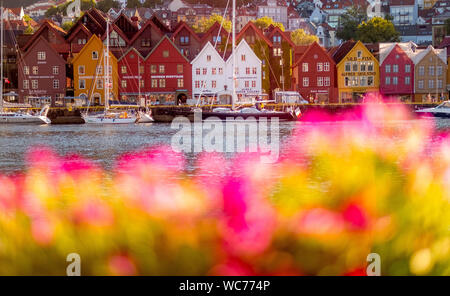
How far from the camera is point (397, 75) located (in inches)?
4368

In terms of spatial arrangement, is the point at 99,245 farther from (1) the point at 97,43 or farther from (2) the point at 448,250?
(1) the point at 97,43

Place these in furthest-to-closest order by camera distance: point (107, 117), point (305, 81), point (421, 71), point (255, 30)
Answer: point (421, 71)
point (305, 81)
point (255, 30)
point (107, 117)

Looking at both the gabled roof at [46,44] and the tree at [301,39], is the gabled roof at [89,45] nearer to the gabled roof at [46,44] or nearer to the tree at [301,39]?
the gabled roof at [46,44]

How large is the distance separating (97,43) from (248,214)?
8903 cm

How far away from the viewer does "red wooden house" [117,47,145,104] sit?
104 metres

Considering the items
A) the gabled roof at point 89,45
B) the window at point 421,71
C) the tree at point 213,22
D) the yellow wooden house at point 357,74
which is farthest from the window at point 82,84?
the window at point 421,71

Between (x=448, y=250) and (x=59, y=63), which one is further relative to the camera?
(x=59, y=63)

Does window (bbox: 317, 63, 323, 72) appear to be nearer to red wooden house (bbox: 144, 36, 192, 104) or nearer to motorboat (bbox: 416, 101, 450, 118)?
motorboat (bbox: 416, 101, 450, 118)

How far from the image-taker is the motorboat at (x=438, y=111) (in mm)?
94625

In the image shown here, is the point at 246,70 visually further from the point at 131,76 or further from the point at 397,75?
the point at 397,75

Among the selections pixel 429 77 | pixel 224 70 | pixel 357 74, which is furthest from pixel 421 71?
pixel 224 70

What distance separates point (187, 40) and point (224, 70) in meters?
7.46

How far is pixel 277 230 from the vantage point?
15.3 m

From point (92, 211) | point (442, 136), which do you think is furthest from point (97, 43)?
point (92, 211)
